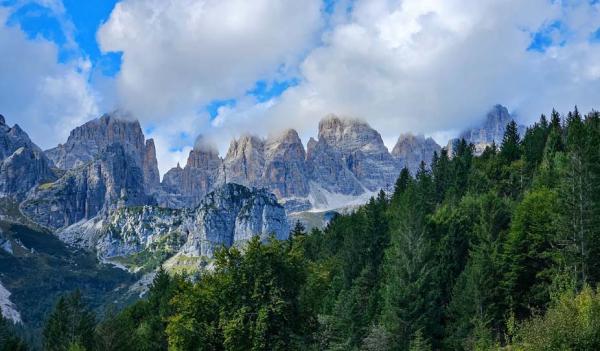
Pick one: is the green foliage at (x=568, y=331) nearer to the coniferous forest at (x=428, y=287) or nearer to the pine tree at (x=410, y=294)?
the coniferous forest at (x=428, y=287)

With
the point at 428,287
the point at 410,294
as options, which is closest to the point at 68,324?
the point at 428,287

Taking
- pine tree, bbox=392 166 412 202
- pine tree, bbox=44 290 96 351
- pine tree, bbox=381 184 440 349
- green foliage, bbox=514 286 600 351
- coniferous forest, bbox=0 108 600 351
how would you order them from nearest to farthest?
green foliage, bbox=514 286 600 351, coniferous forest, bbox=0 108 600 351, pine tree, bbox=381 184 440 349, pine tree, bbox=44 290 96 351, pine tree, bbox=392 166 412 202

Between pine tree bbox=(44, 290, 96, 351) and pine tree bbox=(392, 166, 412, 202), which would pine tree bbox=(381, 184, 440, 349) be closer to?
pine tree bbox=(44, 290, 96, 351)

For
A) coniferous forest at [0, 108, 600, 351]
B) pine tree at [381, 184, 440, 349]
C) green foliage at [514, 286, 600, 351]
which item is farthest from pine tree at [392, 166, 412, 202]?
green foliage at [514, 286, 600, 351]

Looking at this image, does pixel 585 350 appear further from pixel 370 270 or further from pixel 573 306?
pixel 370 270

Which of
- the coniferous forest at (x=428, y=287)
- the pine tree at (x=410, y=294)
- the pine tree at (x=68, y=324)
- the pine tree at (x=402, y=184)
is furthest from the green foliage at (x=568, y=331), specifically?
the pine tree at (x=402, y=184)

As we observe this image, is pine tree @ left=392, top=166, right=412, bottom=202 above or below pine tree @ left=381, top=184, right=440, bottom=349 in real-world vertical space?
above

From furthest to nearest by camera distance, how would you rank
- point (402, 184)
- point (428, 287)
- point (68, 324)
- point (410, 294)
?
point (402, 184) < point (68, 324) < point (428, 287) < point (410, 294)

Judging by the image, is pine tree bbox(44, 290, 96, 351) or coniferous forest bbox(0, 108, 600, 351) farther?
pine tree bbox(44, 290, 96, 351)

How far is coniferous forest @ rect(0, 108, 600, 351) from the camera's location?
46000mm

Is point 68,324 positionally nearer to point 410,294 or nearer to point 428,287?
point 428,287

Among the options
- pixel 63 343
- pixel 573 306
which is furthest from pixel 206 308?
pixel 63 343

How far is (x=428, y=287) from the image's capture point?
6234 cm

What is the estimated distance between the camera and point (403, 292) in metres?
59.2
